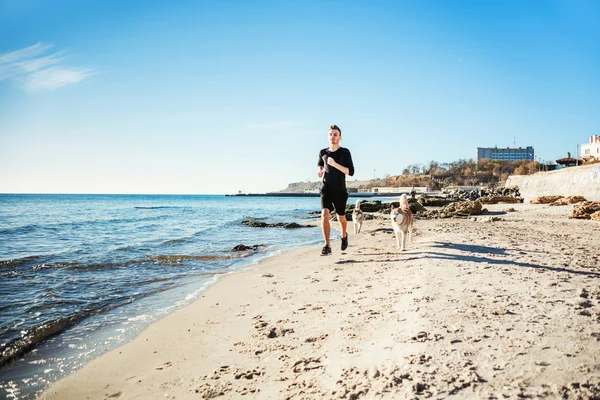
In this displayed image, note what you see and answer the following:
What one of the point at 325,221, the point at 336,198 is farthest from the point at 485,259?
the point at 325,221

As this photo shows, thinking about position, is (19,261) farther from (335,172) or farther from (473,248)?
(473,248)

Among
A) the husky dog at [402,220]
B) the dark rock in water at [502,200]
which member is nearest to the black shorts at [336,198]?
the husky dog at [402,220]

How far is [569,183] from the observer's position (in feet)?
54.0

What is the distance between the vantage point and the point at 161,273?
22.5 feet

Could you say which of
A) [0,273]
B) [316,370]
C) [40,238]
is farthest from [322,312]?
[40,238]

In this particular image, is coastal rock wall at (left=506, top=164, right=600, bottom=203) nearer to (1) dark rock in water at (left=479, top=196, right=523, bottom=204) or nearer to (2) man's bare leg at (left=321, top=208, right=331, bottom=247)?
(1) dark rock in water at (left=479, top=196, right=523, bottom=204)

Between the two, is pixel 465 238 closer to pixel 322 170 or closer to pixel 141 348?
pixel 322 170

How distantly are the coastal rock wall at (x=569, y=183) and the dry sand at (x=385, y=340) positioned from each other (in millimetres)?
12240

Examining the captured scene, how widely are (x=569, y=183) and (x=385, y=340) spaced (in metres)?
18.4

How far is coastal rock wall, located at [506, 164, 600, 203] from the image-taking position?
47.0ft

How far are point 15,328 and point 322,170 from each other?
476cm

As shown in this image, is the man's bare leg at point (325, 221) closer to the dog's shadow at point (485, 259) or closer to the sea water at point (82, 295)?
the dog's shadow at point (485, 259)

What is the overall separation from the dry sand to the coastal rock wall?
1224 cm

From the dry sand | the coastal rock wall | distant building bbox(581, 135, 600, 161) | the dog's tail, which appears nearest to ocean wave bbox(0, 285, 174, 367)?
the dry sand
